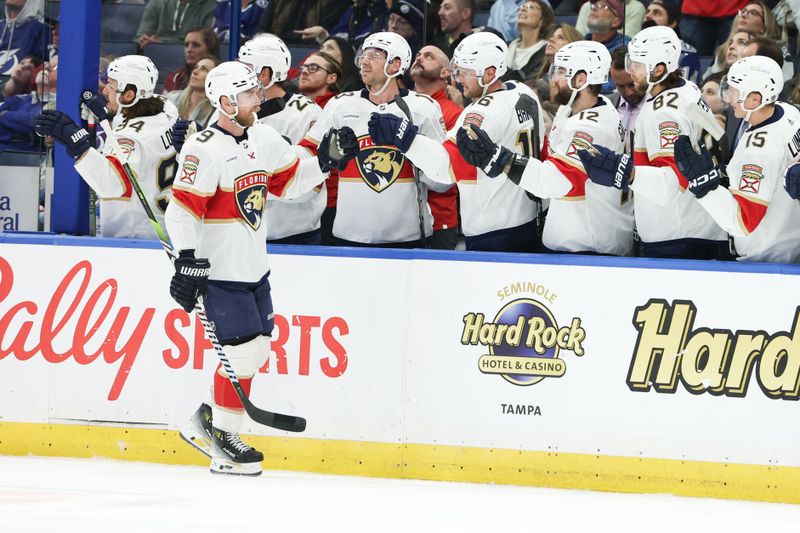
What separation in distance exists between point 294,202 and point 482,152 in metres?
1.14

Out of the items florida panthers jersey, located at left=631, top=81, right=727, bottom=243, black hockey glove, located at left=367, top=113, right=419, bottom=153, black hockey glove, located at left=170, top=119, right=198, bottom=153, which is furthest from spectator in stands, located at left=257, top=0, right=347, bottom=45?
florida panthers jersey, located at left=631, top=81, right=727, bottom=243

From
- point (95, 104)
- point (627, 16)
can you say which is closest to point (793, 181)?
point (627, 16)

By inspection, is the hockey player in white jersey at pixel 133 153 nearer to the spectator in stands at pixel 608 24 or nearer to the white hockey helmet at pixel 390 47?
the white hockey helmet at pixel 390 47

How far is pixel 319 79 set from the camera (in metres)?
7.23

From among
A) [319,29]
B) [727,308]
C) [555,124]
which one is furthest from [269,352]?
[319,29]

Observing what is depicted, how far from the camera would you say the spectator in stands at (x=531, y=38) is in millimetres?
8078

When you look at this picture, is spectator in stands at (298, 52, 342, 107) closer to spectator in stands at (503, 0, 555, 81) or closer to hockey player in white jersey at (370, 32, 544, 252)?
hockey player in white jersey at (370, 32, 544, 252)

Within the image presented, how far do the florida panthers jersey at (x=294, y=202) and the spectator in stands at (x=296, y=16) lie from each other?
2540 millimetres

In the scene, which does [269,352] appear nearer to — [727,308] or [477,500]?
[477,500]

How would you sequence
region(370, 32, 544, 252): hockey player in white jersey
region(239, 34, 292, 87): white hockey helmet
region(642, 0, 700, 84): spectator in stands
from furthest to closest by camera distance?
region(642, 0, 700, 84): spectator in stands
region(239, 34, 292, 87): white hockey helmet
region(370, 32, 544, 252): hockey player in white jersey

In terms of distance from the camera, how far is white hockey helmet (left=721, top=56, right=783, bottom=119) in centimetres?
575

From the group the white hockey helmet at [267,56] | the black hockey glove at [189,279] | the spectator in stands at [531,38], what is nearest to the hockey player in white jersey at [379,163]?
the white hockey helmet at [267,56]

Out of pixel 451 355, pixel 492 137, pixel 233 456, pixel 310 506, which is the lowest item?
pixel 233 456

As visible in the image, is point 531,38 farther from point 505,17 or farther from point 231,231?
point 231,231
